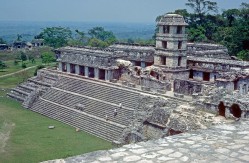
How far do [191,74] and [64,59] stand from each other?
38.8ft

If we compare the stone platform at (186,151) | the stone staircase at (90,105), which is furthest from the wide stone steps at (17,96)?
the stone platform at (186,151)

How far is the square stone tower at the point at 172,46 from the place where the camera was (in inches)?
1086

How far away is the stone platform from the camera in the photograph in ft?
18.7

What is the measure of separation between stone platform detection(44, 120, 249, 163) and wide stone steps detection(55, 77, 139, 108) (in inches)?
629

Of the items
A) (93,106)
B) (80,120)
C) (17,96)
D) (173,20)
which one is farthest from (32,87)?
(173,20)

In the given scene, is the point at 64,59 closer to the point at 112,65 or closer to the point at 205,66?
the point at 112,65

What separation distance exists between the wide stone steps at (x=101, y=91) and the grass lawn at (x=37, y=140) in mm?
3475

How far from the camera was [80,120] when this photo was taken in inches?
933

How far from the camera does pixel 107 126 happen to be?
2180 centimetres

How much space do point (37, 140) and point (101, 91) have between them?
7.46m

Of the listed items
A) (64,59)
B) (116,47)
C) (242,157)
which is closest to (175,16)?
(116,47)

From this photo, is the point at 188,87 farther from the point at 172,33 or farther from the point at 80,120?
the point at 80,120

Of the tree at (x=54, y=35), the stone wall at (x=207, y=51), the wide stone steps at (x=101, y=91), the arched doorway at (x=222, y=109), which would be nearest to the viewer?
the arched doorway at (x=222, y=109)

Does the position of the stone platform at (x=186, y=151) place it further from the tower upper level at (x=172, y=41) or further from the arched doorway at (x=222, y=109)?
the tower upper level at (x=172, y=41)
